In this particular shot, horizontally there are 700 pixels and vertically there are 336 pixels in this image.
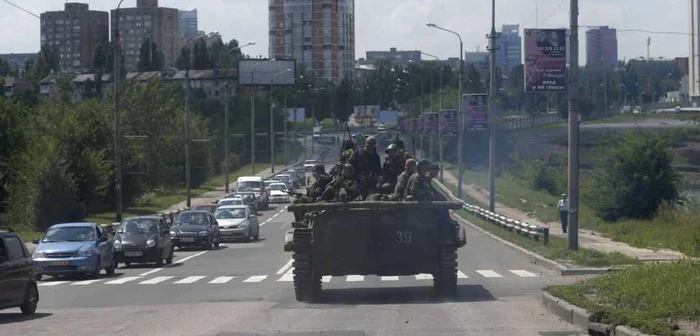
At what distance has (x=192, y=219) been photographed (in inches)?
1665

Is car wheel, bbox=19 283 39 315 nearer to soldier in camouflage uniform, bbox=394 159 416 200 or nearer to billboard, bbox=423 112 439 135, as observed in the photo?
soldier in camouflage uniform, bbox=394 159 416 200

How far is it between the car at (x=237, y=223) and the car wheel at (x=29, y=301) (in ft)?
87.7

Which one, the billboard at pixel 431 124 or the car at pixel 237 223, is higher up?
the billboard at pixel 431 124

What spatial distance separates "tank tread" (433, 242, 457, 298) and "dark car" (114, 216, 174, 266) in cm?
1474

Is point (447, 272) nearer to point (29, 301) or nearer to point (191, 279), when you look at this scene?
point (29, 301)

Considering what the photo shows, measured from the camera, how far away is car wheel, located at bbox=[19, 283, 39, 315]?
1962 cm

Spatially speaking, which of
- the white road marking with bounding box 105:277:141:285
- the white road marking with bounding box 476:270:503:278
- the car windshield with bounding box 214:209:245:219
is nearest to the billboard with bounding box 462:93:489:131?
the car windshield with bounding box 214:209:245:219

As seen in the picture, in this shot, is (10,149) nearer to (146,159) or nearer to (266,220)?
(146,159)

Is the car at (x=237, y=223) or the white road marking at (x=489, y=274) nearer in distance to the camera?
the white road marking at (x=489, y=274)

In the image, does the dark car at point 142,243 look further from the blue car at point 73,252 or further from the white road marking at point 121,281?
the white road marking at point 121,281

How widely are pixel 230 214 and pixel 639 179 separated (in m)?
18.5

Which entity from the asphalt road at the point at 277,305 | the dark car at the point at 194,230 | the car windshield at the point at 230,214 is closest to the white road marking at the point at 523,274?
the asphalt road at the point at 277,305

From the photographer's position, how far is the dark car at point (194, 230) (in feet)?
137

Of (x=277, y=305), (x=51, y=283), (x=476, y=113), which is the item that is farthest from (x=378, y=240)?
(x=476, y=113)
